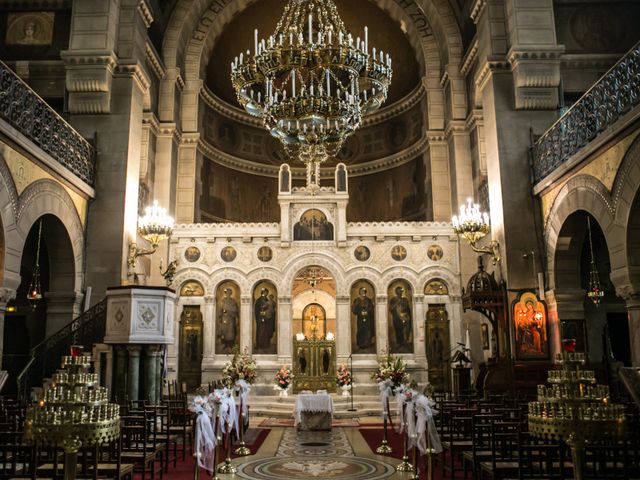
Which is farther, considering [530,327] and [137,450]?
[530,327]

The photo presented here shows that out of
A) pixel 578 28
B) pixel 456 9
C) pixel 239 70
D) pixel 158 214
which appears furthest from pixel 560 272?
pixel 456 9

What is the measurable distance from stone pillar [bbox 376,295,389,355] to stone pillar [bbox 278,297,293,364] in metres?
2.89

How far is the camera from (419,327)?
66.4 ft

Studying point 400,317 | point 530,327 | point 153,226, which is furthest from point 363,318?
point 153,226

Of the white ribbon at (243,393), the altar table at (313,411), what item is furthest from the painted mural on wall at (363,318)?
the white ribbon at (243,393)

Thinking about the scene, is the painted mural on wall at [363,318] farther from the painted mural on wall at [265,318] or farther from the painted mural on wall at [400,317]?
the painted mural on wall at [265,318]

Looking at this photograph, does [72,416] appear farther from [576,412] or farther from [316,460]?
[316,460]

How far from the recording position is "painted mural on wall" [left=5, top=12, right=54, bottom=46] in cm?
1823

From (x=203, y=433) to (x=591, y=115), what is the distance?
9826mm

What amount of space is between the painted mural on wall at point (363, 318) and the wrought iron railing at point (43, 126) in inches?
363

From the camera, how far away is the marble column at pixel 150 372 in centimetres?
1220

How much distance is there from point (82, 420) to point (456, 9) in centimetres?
2148

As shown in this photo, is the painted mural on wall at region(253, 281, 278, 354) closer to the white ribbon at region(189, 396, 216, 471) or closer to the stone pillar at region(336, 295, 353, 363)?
the stone pillar at region(336, 295, 353, 363)

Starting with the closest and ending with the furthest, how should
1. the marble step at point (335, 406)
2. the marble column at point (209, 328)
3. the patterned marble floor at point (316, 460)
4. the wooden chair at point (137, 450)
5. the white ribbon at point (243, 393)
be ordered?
1. the wooden chair at point (137, 450)
2. the patterned marble floor at point (316, 460)
3. the white ribbon at point (243, 393)
4. the marble step at point (335, 406)
5. the marble column at point (209, 328)
